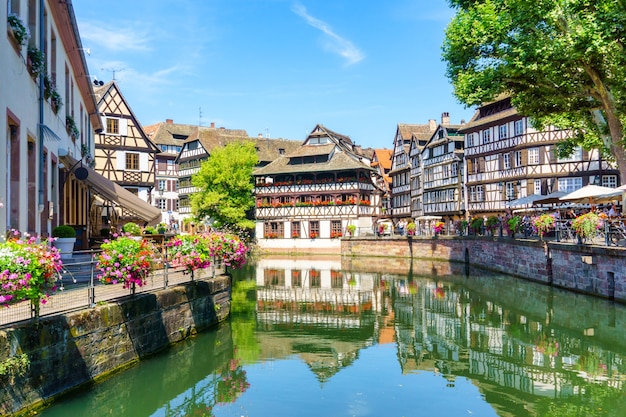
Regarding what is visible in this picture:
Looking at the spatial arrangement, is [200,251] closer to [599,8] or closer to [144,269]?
[144,269]

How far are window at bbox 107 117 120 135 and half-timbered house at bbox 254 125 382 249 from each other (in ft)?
69.1

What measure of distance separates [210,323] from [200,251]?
2.31m

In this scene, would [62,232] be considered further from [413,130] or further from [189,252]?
[413,130]

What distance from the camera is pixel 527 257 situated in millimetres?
28781

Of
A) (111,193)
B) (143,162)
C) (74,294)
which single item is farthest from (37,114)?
(143,162)

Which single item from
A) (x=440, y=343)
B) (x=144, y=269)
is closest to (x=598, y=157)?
(x=440, y=343)

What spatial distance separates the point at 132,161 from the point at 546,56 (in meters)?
27.5

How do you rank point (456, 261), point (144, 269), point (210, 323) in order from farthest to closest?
1. point (456, 261)
2. point (210, 323)
3. point (144, 269)

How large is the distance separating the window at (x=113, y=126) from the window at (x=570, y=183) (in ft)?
97.4

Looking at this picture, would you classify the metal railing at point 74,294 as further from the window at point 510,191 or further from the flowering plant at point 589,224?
the window at point 510,191

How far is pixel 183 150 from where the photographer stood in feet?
220

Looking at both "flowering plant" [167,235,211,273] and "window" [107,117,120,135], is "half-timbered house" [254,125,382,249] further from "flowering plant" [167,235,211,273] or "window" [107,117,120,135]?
"flowering plant" [167,235,211,273]

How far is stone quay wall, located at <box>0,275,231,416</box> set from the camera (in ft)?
25.9

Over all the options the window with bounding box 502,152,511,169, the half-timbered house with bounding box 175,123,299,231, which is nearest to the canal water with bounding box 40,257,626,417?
the window with bounding box 502,152,511,169
